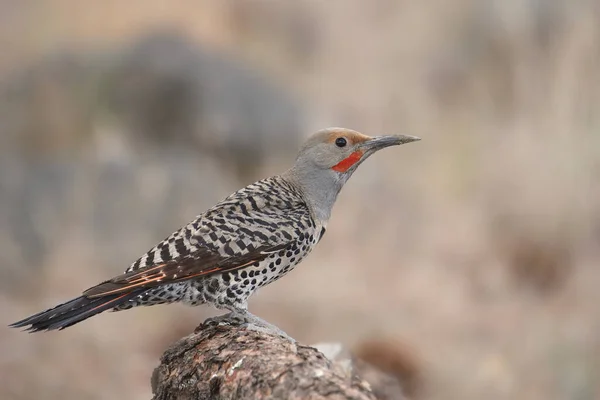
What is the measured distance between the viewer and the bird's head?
3803 millimetres

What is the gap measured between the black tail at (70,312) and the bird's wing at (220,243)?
3 centimetres

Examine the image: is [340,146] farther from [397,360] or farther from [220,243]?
[397,360]

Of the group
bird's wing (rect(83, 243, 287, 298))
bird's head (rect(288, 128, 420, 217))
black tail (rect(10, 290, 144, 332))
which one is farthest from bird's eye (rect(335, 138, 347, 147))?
black tail (rect(10, 290, 144, 332))

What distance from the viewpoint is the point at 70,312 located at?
2840 mm

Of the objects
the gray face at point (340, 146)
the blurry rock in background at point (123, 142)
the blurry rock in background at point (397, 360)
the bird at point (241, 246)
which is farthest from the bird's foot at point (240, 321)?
the blurry rock in background at point (123, 142)

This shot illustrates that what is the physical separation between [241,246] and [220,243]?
0.09m

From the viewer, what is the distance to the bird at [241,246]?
2994mm

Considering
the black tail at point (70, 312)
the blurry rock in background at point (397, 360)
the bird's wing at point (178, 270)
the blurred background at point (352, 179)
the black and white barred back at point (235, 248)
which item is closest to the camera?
the black tail at point (70, 312)

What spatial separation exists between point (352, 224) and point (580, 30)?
327 cm

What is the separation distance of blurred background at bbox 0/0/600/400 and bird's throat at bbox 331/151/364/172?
3.85 m

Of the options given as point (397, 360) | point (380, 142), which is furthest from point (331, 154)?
point (397, 360)

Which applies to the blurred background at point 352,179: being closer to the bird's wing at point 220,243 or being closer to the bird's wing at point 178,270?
the bird's wing at point 220,243

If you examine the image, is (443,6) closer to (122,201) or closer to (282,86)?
(282,86)

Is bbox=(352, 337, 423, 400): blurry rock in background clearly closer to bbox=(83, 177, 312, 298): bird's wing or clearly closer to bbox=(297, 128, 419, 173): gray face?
bbox=(297, 128, 419, 173): gray face
